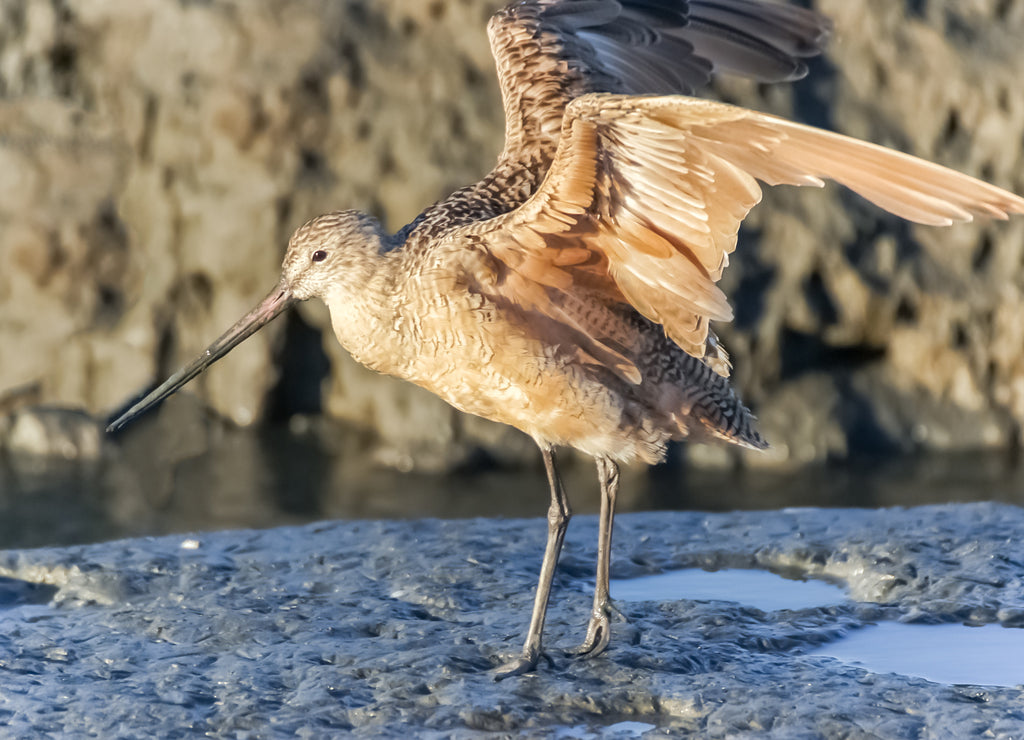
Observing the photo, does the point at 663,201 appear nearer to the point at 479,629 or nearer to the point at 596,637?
the point at 596,637

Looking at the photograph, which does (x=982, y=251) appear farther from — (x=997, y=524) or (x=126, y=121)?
(x=126, y=121)

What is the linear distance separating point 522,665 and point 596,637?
0.26 meters

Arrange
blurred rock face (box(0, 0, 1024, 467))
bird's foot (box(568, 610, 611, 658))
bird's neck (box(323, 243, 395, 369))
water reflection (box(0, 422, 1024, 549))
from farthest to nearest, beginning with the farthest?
blurred rock face (box(0, 0, 1024, 467)) → water reflection (box(0, 422, 1024, 549)) → bird's neck (box(323, 243, 395, 369)) → bird's foot (box(568, 610, 611, 658))

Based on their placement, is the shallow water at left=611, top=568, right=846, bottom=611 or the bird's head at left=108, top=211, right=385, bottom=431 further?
the shallow water at left=611, top=568, right=846, bottom=611

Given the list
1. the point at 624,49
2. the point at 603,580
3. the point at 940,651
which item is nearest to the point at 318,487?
the point at 624,49

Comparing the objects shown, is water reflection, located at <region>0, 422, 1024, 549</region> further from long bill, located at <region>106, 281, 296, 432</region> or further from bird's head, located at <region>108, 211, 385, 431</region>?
bird's head, located at <region>108, 211, 385, 431</region>

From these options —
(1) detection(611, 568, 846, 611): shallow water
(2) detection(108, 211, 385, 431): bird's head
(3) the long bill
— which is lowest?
(1) detection(611, 568, 846, 611): shallow water


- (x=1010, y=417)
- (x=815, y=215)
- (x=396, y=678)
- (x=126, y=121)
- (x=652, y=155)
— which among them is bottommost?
(x=396, y=678)

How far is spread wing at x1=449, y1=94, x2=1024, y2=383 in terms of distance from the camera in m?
2.94

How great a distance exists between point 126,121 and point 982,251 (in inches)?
205

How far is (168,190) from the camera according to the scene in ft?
27.6

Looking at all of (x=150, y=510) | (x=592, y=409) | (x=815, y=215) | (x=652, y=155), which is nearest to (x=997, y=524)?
(x=592, y=409)

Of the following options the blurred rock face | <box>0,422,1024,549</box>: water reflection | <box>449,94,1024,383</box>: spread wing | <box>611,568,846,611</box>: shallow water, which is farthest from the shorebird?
the blurred rock face

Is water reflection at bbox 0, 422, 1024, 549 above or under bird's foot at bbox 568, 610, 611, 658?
above
